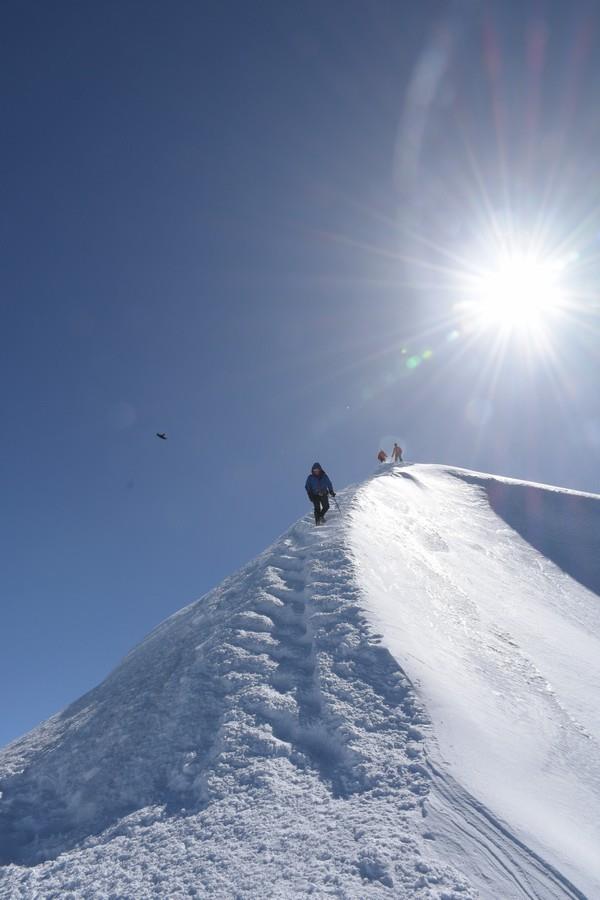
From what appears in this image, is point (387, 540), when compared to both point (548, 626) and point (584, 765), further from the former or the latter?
point (584, 765)

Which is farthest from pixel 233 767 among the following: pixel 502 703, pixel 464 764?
pixel 502 703

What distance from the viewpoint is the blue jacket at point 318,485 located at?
54.2 feet

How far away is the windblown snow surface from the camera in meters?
4.50

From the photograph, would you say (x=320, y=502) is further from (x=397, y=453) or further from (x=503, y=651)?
(x=397, y=453)

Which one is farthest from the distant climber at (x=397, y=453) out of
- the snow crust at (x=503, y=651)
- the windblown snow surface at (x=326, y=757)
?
the windblown snow surface at (x=326, y=757)

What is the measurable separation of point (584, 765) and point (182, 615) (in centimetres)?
920

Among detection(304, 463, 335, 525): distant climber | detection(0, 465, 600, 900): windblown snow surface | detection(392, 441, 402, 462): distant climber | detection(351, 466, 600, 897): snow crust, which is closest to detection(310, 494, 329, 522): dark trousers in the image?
detection(304, 463, 335, 525): distant climber

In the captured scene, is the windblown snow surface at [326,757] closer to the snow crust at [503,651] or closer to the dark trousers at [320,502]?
the snow crust at [503,651]

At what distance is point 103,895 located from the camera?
15.1ft

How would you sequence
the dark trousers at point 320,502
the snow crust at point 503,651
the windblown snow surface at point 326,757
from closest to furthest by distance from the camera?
1. the windblown snow surface at point 326,757
2. the snow crust at point 503,651
3. the dark trousers at point 320,502

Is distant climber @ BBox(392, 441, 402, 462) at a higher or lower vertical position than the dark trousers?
higher

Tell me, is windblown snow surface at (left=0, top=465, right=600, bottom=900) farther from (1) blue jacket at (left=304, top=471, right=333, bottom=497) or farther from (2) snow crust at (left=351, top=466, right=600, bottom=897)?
(1) blue jacket at (left=304, top=471, right=333, bottom=497)

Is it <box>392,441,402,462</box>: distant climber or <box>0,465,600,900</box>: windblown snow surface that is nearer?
<box>0,465,600,900</box>: windblown snow surface

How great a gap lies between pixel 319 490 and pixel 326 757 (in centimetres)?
1083
